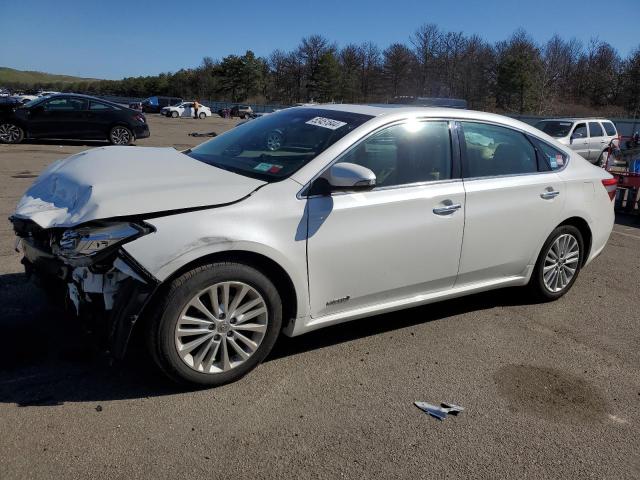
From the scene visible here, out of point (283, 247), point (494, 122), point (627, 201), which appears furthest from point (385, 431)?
point (627, 201)

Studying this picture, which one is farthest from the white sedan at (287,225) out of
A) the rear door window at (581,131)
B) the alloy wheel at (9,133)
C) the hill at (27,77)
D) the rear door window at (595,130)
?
the hill at (27,77)

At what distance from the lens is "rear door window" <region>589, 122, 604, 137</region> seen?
60.9 ft

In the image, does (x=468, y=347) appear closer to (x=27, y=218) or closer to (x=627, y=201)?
(x=27, y=218)

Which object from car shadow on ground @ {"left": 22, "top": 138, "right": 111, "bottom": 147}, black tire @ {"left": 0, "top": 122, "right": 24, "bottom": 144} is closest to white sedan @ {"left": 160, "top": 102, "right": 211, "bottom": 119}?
car shadow on ground @ {"left": 22, "top": 138, "right": 111, "bottom": 147}

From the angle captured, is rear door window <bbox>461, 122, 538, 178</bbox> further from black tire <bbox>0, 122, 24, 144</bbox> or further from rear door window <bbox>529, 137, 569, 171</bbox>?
black tire <bbox>0, 122, 24, 144</bbox>

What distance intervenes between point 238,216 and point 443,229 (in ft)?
5.03

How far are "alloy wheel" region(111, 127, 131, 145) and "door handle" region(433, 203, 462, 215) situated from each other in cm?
1478

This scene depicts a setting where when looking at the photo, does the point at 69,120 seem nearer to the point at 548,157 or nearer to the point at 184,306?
the point at 548,157

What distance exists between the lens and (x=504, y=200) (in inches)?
163

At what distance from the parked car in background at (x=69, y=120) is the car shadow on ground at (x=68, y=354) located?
12.9m

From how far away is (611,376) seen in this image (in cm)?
363

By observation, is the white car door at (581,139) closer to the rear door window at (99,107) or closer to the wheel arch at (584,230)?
the wheel arch at (584,230)

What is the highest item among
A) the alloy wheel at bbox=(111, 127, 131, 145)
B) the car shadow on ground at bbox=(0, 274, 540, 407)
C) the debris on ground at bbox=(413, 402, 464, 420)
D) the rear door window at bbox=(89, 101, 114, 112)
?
the rear door window at bbox=(89, 101, 114, 112)

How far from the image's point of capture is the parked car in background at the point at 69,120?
15516 mm
